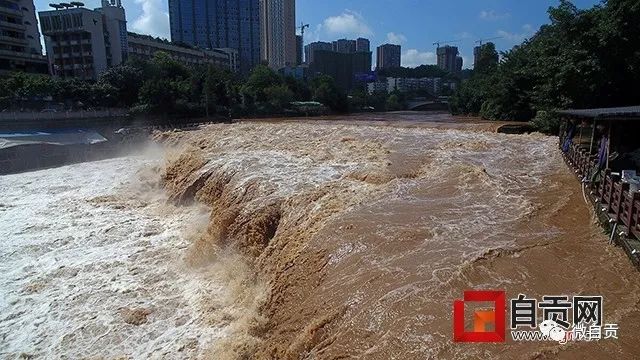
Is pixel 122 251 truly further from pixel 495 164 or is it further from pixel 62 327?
pixel 495 164

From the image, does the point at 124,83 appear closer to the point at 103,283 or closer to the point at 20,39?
the point at 20,39

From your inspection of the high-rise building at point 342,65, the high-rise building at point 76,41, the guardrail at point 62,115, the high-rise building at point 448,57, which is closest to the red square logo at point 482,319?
the guardrail at point 62,115

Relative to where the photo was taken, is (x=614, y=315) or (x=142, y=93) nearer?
(x=614, y=315)

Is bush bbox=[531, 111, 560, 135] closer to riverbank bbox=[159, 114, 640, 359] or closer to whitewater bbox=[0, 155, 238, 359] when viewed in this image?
riverbank bbox=[159, 114, 640, 359]

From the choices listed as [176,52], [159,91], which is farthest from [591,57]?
[176,52]

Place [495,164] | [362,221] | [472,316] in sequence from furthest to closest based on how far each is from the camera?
[495,164] < [362,221] < [472,316]

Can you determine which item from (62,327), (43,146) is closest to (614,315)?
(62,327)

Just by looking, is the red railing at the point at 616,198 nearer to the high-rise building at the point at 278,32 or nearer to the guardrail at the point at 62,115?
the guardrail at the point at 62,115
